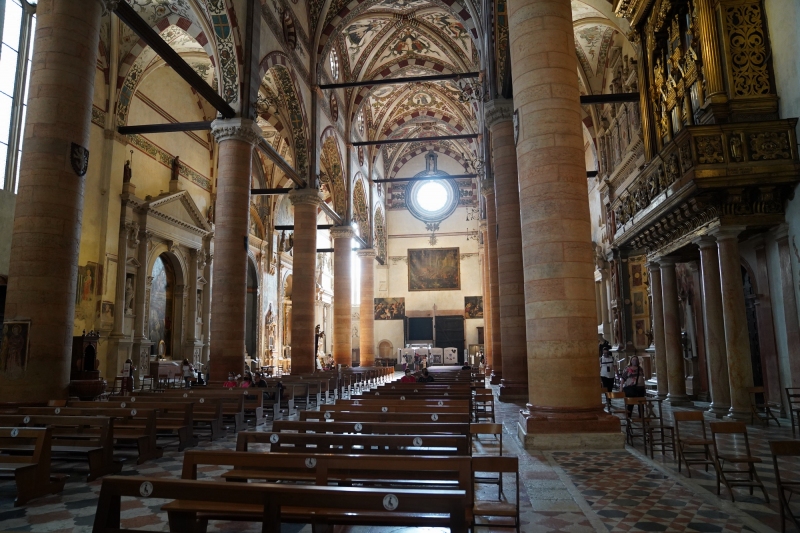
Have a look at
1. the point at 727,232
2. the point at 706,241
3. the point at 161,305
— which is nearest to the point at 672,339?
the point at 706,241

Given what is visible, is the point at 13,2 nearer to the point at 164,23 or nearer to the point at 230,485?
the point at 164,23

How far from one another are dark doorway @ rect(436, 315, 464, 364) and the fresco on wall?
23.0 metres

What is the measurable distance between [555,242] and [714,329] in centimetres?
556

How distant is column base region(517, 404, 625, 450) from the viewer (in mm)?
7191

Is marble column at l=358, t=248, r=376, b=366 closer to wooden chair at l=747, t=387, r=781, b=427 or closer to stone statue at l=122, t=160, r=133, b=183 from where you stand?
stone statue at l=122, t=160, r=133, b=183

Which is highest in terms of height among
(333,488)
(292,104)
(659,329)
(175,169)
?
(292,104)

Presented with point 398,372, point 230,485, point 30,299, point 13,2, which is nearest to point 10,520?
point 230,485

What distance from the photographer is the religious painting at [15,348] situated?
8039 millimetres

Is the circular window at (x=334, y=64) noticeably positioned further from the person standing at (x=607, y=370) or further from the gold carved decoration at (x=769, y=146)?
the gold carved decoration at (x=769, y=146)

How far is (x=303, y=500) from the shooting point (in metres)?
2.59

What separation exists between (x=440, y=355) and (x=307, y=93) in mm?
23501

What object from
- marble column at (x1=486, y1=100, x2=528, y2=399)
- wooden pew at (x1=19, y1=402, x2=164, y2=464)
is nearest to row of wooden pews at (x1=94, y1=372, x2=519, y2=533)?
wooden pew at (x1=19, y1=402, x2=164, y2=464)

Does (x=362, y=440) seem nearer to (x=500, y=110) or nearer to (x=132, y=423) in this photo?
(x=132, y=423)

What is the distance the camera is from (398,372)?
37906mm
